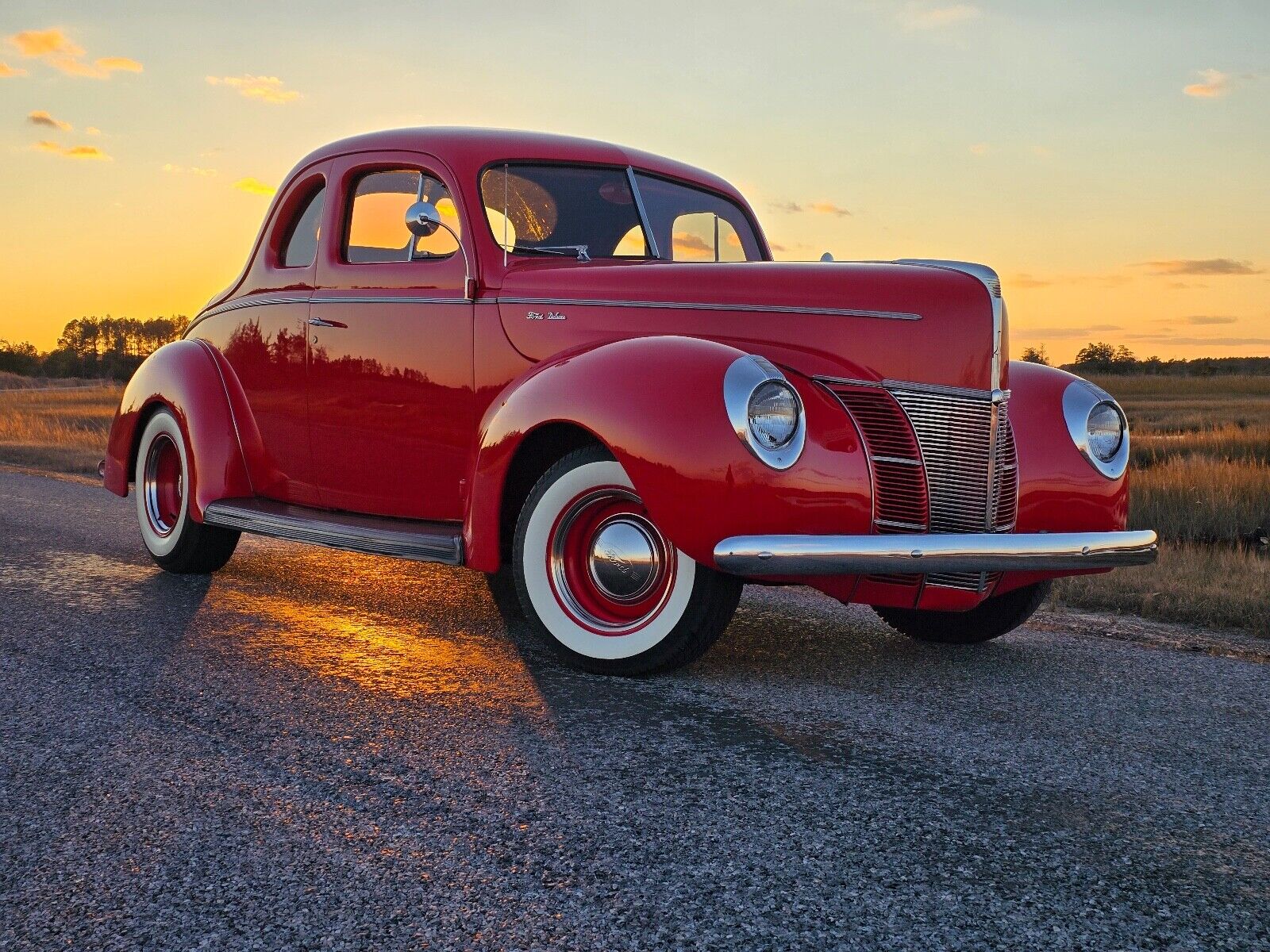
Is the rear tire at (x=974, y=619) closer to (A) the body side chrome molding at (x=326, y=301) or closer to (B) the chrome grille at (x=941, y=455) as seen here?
(B) the chrome grille at (x=941, y=455)

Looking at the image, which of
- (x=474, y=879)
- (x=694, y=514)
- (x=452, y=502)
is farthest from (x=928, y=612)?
(x=474, y=879)

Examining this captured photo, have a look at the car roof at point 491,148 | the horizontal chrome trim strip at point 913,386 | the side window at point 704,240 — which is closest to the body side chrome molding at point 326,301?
the car roof at point 491,148

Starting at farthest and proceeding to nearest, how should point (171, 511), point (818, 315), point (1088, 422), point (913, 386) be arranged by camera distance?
point (171, 511) < point (1088, 422) < point (818, 315) < point (913, 386)

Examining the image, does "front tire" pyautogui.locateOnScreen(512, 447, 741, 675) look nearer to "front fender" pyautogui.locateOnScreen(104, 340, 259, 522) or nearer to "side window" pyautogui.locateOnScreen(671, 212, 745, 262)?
"side window" pyautogui.locateOnScreen(671, 212, 745, 262)

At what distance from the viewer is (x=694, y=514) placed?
367 centimetres

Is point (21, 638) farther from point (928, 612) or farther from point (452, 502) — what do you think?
point (928, 612)

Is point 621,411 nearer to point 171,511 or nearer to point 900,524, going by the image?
point 900,524

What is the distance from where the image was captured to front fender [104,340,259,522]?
5719 millimetres

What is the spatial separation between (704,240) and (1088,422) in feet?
6.70

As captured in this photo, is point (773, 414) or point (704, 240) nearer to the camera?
point (773, 414)

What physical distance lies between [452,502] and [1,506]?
5696 millimetres

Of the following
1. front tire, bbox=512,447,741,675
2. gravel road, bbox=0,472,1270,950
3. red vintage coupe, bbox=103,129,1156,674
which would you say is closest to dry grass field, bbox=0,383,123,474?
red vintage coupe, bbox=103,129,1156,674

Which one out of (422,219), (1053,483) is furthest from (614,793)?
(422,219)

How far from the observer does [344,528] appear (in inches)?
191
